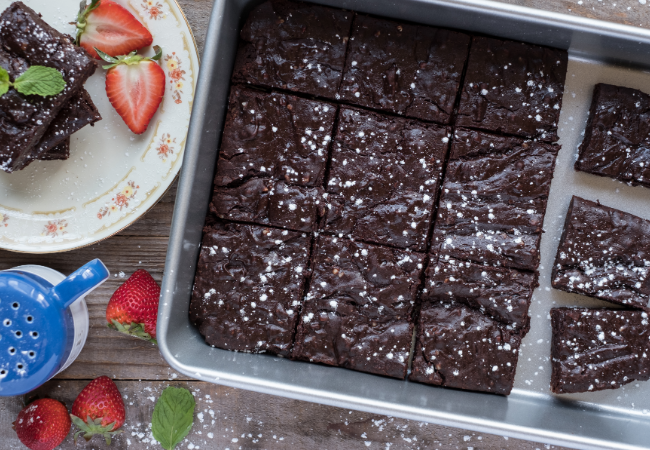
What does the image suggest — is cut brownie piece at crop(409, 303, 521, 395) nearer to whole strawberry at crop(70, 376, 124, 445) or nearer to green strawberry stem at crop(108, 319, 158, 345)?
green strawberry stem at crop(108, 319, 158, 345)

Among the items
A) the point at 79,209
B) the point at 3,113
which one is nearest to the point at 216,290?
the point at 79,209

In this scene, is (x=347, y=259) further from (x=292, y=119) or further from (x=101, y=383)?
(x=101, y=383)

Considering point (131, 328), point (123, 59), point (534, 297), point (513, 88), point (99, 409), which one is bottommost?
point (99, 409)

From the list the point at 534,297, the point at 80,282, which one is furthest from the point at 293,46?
the point at 534,297

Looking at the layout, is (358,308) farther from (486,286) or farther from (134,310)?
(134,310)

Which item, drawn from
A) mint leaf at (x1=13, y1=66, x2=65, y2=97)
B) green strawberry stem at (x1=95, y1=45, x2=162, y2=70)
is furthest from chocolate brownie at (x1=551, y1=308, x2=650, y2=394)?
mint leaf at (x1=13, y1=66, x2=65, y2=97)
